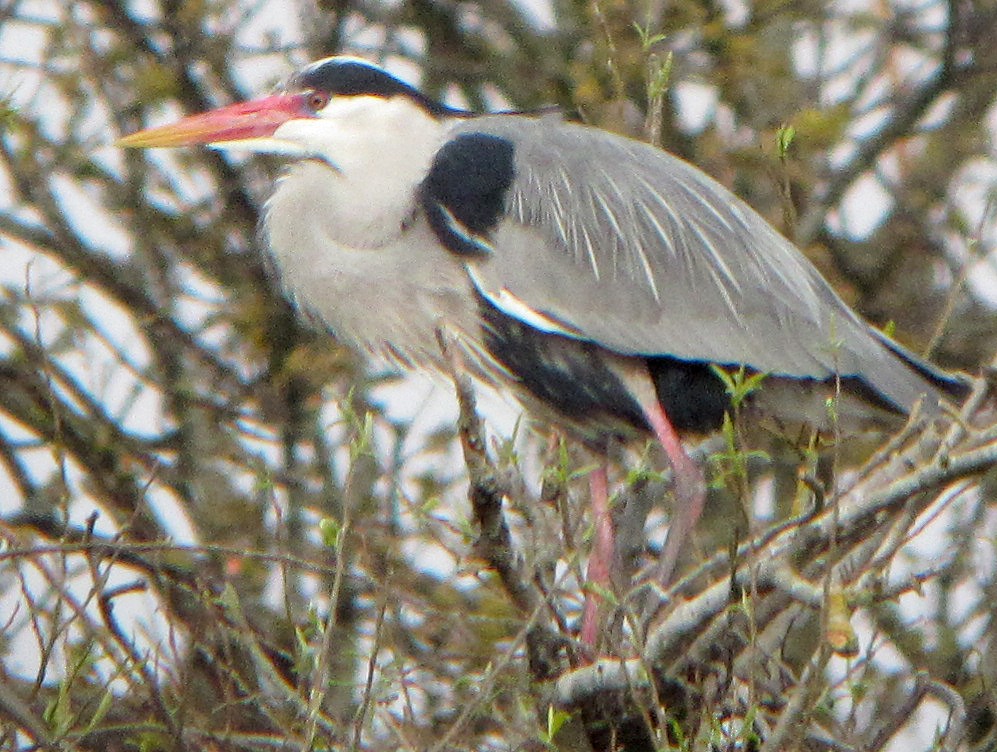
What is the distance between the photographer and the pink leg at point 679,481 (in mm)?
3619

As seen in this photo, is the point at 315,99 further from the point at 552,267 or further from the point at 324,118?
the point at 552,267

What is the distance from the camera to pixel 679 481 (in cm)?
379

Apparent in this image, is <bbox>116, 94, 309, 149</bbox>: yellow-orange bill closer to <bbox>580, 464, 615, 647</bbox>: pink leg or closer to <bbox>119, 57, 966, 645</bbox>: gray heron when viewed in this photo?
<bbox>119, 57, 966, 645</bbox>: gray heron

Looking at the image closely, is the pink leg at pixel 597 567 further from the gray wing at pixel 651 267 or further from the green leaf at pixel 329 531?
the green leaf at pixel 329 531

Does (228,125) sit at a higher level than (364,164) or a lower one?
higher

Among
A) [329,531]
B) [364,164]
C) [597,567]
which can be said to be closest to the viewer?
[329,531]

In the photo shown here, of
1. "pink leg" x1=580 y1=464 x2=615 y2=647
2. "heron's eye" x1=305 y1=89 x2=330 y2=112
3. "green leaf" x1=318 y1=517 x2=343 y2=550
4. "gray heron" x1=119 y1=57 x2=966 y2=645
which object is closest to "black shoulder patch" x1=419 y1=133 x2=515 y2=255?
"gray heron" x1=119 y1=57 x2=966 y2=645

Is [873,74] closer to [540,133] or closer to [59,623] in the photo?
[540,133]

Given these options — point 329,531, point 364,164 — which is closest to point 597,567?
point 329,531

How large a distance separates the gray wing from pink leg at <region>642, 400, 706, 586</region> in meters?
0.16

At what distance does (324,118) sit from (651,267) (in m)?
0.80

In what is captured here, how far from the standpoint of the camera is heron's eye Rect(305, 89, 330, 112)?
4086mm

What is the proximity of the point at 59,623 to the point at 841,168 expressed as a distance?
10.2 ft

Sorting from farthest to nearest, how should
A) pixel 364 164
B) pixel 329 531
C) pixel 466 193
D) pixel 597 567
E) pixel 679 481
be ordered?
pixel 364 164
pixel 466 193
pixel 679 481
pixel 597 567
pixel 329 531
